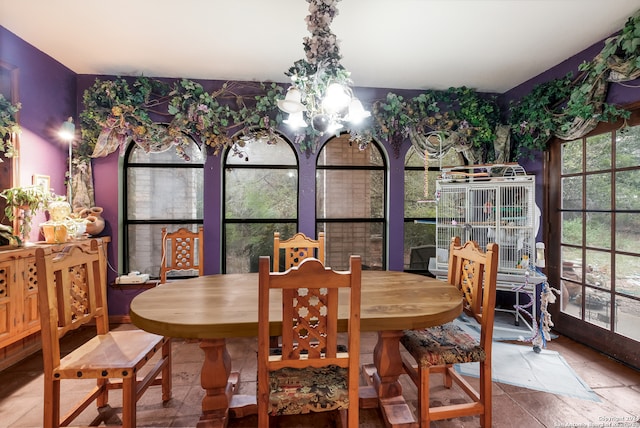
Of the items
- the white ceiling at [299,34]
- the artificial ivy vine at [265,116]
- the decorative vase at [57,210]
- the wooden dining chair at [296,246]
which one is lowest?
the wooden dining chair at [296,246]

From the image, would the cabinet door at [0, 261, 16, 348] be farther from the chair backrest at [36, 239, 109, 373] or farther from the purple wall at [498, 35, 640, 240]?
the purple wall at [498, 35, 640, 240]

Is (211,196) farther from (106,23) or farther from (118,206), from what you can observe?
(106,23)

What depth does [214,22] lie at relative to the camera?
2322 millimetres

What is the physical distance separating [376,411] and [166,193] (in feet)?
10.2

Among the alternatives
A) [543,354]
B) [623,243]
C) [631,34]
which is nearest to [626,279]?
[623,243]

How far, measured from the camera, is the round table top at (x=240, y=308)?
1.36m

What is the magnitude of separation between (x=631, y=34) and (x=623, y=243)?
1.59 metres

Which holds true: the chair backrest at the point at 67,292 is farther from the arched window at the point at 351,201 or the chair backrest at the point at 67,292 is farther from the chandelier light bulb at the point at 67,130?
the arched window at the point at 351,201

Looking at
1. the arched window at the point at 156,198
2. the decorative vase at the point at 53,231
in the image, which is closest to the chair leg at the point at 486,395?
the arched window at the point at 156,198

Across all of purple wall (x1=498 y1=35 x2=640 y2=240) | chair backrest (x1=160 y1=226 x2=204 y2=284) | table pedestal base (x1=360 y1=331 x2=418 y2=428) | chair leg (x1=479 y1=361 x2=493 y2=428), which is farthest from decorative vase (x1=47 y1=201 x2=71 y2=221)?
purple wall (x1=498 y1=35 x2=640 y2=240)

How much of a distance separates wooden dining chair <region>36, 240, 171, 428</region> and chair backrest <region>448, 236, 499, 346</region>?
72.7 inches

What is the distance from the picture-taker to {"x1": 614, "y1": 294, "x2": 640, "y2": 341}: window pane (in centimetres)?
239

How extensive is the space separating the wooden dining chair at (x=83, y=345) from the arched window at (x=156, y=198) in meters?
1.79

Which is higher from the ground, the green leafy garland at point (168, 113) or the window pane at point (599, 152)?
the green leafy garland at point (168, 113)
